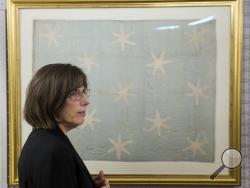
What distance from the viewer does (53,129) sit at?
3.36 feet

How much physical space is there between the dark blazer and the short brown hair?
0.04 meters

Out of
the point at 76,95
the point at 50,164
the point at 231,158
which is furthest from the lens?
the point at 231,158

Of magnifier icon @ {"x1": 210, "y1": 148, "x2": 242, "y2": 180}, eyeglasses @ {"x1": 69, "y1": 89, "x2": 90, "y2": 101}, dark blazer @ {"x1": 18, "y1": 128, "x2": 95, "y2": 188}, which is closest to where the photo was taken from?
dark blazer @ {"x1": 18, "y1": 128, "x2": 95, "y2": 188}

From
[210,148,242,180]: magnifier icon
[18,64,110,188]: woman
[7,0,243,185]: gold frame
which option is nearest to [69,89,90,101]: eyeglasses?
[18,64,110,188]: woman

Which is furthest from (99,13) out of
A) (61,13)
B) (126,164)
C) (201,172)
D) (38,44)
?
(201,172)

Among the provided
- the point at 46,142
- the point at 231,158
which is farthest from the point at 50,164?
the point at 231,158

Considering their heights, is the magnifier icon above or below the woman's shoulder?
below

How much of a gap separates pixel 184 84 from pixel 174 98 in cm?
7

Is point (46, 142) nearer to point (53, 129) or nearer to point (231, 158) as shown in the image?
point (53, 129)

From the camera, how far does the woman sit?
0.94 meters

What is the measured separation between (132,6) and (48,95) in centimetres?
69

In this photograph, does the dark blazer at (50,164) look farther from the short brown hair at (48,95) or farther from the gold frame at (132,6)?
the gold frame at (132,6)

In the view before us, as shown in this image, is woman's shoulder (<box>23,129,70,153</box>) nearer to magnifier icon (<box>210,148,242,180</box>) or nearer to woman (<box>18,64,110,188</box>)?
woman (<box>18,64,110,188</box>)

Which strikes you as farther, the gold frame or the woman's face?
the gold frame
